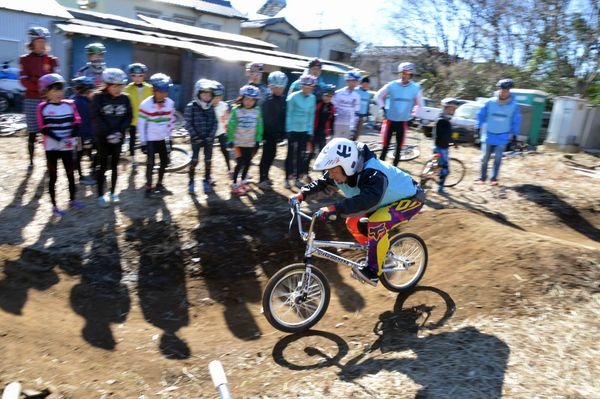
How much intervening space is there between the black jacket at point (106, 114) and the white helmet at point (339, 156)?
374 cm

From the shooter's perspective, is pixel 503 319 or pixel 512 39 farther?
pixel 512 39

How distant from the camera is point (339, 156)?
4504mm

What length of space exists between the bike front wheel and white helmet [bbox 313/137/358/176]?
0.97 m

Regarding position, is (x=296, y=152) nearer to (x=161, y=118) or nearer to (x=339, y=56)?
(x=161, y=118)

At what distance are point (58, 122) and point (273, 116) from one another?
327 centimetres

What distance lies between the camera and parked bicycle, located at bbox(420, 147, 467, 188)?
30.0 feet

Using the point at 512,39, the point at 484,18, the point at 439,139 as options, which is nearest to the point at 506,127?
the point at 439,139

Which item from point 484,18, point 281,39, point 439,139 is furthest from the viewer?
point 281,39

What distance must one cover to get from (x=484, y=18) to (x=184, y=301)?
3057 centimetres

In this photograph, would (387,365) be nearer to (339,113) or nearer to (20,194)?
(339,113)

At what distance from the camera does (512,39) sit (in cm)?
2820

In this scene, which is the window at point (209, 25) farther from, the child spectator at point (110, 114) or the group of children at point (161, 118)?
the child spectator at point (110, 114)

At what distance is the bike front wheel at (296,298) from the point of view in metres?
4.58

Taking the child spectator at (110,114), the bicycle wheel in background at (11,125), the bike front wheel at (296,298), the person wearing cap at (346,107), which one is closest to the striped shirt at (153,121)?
the child spectator at (110,114)
